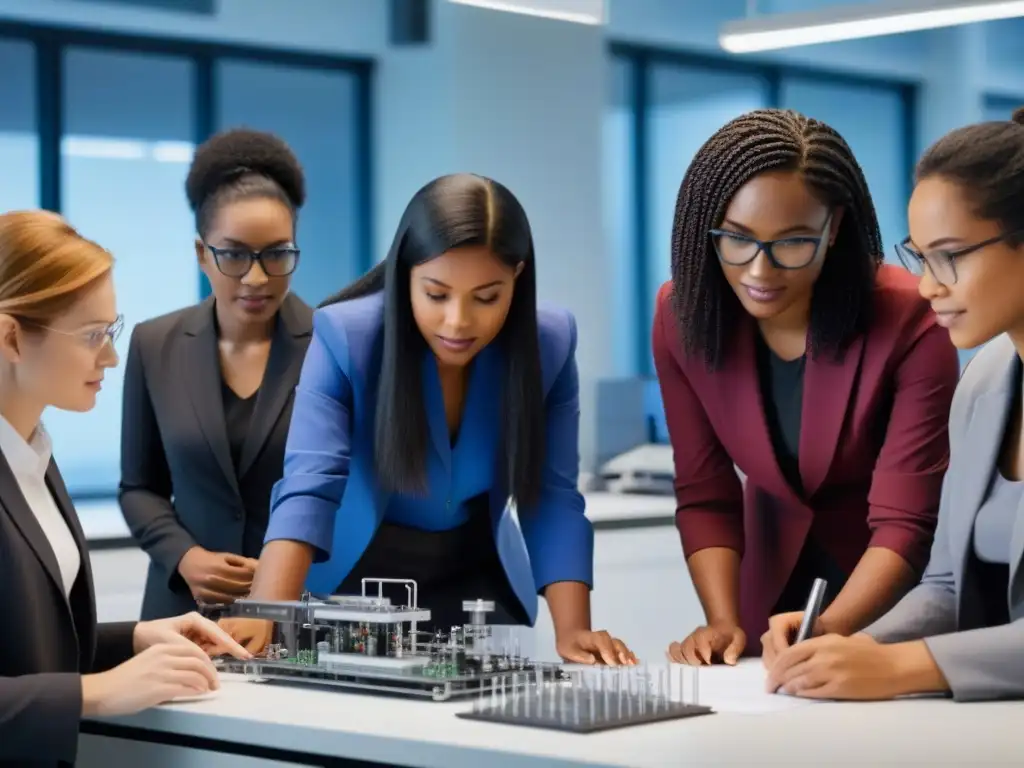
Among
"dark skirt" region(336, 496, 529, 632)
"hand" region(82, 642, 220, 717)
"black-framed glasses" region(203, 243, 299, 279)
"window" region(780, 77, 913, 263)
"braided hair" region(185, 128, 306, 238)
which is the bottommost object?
"hand" region(82, 642, 220, 717)

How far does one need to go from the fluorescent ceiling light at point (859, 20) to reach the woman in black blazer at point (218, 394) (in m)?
2.34

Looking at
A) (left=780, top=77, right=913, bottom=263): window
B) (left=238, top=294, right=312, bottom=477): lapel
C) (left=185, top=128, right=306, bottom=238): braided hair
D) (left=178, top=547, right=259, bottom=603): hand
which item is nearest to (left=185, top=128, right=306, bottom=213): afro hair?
(left=185, top=128, right=306, bottom=238): braided hair

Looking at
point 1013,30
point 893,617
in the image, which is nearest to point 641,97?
point 1013,30

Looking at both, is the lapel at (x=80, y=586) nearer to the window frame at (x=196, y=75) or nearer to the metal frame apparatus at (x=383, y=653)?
the metal frame apparatus at (x=383, y=653)

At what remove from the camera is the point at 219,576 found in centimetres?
298

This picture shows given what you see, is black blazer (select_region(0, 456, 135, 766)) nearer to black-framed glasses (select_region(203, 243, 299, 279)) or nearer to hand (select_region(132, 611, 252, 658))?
hand (select_region(132, 611, 252, 658))

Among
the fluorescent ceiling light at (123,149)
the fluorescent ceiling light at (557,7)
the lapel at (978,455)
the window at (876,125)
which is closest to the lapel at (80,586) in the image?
the lapel at (978,455)

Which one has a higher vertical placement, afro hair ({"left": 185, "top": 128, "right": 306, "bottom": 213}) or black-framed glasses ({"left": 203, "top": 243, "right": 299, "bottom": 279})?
afro hair ({"left": 185, "top": 128, "right": 306, "bottom": 213})

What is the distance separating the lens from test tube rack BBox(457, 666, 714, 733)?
6.13 ft

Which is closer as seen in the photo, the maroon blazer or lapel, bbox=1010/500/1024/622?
lapel, bbox=1010/500/1024/622

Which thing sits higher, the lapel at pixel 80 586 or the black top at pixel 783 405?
the black top at pixel 783 405

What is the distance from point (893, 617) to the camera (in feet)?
7.52

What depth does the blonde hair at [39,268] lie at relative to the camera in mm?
2068

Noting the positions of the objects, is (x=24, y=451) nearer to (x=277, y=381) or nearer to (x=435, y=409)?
(x=435, y=409)
